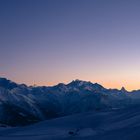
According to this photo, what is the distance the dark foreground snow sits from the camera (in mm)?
24044

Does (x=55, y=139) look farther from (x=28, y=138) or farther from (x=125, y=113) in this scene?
(x=125, y=113)

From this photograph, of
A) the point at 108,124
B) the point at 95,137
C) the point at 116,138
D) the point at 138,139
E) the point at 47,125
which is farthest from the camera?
the point at 47,125

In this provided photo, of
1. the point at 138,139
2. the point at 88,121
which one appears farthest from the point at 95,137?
the point at 88,121

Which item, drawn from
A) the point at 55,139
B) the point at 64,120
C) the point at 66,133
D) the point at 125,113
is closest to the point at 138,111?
the point at 125,113

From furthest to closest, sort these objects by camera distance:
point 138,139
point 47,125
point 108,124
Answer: point 47,125 < point 108,124 < point 138,139

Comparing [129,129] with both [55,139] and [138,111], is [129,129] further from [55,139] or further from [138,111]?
[138,111]

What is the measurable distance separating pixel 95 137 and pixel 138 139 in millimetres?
4000

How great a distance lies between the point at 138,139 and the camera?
20938mm

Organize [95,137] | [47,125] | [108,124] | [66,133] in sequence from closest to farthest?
[95,137] → [66,133] → [108,124] → [47,125]

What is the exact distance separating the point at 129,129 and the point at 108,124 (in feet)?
19.9

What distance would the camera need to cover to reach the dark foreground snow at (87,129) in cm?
2404

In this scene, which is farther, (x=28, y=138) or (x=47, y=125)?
(x=47, y=125)

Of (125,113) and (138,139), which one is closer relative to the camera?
(138,139)

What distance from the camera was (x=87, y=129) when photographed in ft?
96.6
